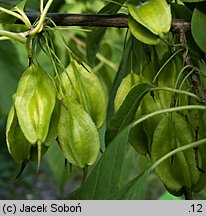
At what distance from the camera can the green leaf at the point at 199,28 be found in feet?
2.80

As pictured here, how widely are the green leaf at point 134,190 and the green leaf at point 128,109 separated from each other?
0.10 m

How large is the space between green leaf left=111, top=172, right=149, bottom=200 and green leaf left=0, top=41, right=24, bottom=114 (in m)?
0.69

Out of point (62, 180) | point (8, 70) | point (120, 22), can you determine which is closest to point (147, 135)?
point (120, 22)

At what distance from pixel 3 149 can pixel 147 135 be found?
3273 mm

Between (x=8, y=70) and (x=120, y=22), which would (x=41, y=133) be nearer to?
(x=120, y=22)

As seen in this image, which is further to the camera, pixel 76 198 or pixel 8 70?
pixel 8 70

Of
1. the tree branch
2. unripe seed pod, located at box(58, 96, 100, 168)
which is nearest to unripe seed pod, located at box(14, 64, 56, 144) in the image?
unripe seed pod, located at box(58, 96, 100, 168)

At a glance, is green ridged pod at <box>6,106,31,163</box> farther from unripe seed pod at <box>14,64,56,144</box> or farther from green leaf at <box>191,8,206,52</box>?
green leaf at <box>191,8,206,52</box>

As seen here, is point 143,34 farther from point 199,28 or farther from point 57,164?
point 57,164

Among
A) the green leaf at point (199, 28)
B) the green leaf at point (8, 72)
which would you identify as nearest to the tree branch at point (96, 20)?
the green leaf at point (199, 28)

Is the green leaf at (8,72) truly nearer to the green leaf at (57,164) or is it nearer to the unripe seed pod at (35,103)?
the green leaf at (57,164)

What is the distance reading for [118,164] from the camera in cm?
80
